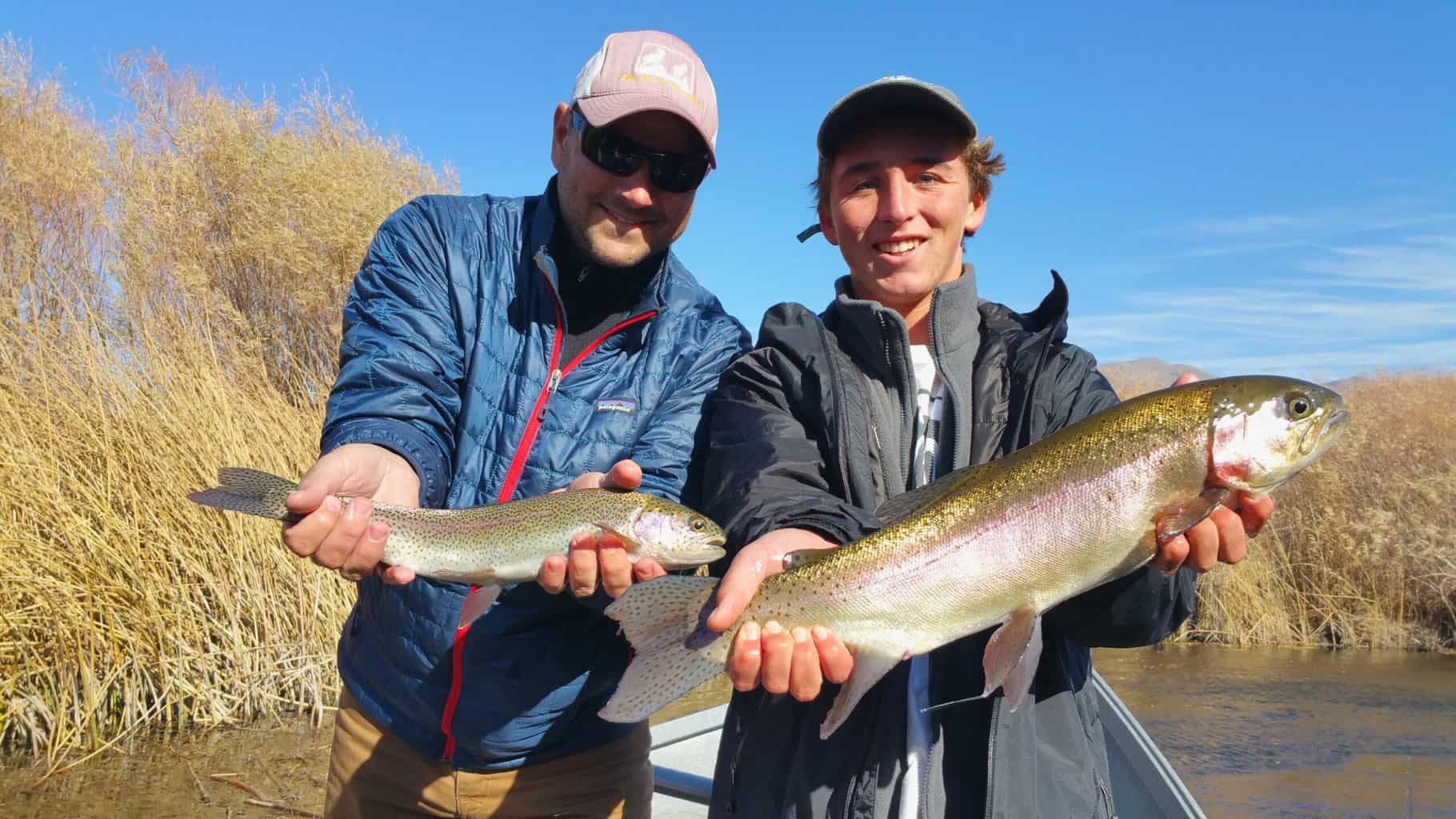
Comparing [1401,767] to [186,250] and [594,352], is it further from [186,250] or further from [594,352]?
[186,250]

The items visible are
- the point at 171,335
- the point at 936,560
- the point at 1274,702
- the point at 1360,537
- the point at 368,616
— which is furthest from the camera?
the point at 1360,537

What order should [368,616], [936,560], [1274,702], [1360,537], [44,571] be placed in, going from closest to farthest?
1. [936,560]
2. [368,616]
3. [44,571]
4. [1274,702]
5. [1360,537]

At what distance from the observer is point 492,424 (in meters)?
3.05

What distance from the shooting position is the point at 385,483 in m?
3.00

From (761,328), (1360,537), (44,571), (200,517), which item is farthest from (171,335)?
(1360,537)

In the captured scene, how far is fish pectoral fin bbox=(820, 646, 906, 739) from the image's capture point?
2.25 m

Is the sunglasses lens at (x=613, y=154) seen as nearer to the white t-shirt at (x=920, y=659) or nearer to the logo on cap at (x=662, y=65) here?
the logo on cap at (x=662, y=65)

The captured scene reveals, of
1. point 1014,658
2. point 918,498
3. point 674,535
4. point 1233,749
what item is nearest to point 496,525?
point 674,535

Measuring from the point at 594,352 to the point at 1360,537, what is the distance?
12.1 metres

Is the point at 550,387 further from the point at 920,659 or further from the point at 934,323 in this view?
the point at 920,659

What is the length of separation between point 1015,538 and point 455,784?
1857 mm

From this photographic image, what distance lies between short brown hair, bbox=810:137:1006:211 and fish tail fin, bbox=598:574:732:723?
150 centimetres

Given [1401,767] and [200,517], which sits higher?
[200,517]

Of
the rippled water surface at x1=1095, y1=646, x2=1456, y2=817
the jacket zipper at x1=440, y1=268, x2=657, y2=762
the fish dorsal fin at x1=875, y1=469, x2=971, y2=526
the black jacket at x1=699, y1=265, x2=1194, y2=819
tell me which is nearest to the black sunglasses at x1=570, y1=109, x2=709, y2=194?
the jacket zipper at x1=440, y1=268, x2=657, y2=762
